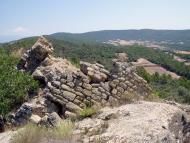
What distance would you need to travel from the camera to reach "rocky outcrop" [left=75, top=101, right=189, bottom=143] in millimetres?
9297

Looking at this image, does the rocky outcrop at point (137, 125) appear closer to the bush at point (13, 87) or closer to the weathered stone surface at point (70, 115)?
the weathered stone surface at point (70, 115)

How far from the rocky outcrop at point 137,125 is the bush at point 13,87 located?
7.07 meters

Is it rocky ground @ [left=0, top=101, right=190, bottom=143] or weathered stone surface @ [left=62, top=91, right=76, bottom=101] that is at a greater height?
rocky ground @ [left=0, top=101, right=190, bottom=143]

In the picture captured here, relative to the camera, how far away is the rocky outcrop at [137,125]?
9.30m

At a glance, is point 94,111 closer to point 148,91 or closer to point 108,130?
point 108,130

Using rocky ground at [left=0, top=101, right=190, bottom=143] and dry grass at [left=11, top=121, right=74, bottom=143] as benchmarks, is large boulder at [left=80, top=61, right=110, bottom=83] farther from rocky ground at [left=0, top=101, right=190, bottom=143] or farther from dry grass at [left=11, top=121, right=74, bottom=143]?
dry grass at [left=11, top=121, right=74, bottom=143]

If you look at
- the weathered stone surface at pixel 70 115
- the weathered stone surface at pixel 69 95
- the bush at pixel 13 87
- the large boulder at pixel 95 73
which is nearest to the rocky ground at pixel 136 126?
the weathered stone surface at pixel 70 115

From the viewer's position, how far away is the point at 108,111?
38.6 ft

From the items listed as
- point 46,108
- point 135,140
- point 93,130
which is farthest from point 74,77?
point 135,140

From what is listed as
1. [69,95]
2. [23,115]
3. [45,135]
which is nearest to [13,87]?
[23,115]

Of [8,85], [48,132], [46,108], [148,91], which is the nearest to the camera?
[48,132]

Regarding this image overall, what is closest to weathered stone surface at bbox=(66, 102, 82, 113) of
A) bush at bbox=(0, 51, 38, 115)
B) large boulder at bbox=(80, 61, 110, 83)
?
large boulder at bbox=(80, 61, 110, 83)

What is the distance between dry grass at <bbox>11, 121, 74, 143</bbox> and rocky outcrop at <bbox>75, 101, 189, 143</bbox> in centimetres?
41

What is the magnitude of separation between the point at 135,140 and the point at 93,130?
4.67 ft
